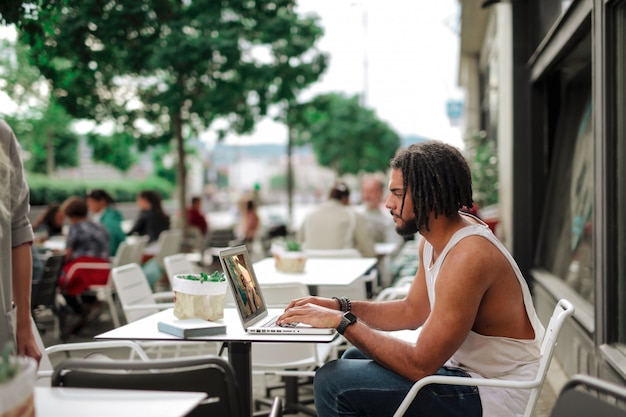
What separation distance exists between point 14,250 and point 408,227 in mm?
1550

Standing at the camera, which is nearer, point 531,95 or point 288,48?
point 531,95

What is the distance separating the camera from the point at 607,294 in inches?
175

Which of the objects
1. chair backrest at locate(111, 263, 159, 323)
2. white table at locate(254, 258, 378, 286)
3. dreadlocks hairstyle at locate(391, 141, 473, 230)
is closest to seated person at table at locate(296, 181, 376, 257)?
white table at locate(254, 258, 378, 286)

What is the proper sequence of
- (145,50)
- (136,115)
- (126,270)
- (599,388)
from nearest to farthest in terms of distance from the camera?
(599,388) → (126,270) → (145,50) → (136,115)

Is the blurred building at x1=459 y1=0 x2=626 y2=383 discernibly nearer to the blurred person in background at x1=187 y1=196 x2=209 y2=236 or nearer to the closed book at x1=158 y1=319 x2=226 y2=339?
the closed book at x1=158 y1=319 x2=226 y2=339

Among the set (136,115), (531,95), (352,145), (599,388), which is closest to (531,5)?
(531,95)

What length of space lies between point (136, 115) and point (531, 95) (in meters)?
7.07

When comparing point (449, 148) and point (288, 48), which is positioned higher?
point (288, 48)

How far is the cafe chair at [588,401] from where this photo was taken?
188 centimetres

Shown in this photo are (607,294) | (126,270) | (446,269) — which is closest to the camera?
(446,269)

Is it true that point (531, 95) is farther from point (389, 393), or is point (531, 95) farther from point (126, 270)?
point (389, 393)

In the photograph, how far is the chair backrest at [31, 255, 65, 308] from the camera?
7244 mm

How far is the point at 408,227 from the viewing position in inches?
122

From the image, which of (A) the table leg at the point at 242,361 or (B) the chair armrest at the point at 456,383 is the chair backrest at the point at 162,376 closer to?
(B) the chair armrest at the point at 456,383
